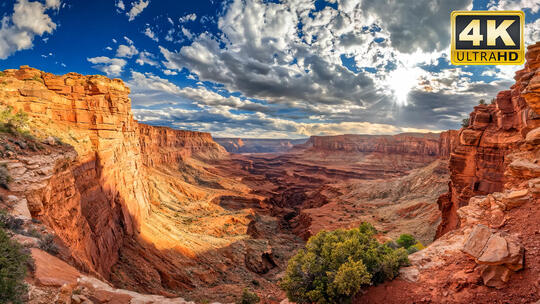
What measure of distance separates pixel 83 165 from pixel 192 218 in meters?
20.3

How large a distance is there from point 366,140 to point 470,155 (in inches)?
4515

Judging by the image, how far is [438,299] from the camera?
6.13m

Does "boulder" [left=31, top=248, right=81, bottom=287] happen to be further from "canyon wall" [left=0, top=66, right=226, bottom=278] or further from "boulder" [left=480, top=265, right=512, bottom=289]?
"boulder" [left=480, top=265, right=512, bottom=289]

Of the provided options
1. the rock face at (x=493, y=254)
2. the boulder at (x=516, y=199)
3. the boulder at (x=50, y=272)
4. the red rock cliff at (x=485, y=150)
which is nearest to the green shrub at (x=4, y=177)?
the boulder at (x=50, y=272)

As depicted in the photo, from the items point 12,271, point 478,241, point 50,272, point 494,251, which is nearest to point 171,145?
point 50,272

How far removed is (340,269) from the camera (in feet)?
23.7

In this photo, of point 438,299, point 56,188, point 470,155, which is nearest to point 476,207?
point 438,299

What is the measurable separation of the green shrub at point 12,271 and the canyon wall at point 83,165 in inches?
140

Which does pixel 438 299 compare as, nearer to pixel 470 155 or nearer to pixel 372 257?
pixel 372 257

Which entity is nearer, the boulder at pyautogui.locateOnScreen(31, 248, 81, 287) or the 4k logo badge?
the boulder at pyautogui.locateOnScreen(31, 248, 81, 287)

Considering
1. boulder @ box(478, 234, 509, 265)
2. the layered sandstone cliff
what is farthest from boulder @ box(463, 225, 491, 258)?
the layered sandstone cliff

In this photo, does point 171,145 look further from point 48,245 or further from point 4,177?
point 48,245

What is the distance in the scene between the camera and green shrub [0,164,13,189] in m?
7.34

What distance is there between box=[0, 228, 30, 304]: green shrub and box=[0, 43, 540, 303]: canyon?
354 mm
